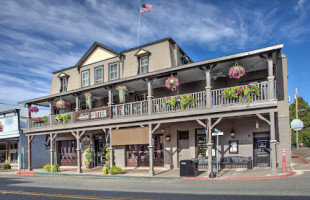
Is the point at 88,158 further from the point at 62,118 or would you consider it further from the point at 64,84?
the point at 64,84

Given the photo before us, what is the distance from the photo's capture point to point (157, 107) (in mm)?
16188

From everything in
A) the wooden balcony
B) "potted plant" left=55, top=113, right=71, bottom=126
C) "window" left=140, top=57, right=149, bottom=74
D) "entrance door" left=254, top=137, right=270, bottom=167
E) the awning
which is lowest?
"entrance door" left=254, top=137, right=270, bottom=167

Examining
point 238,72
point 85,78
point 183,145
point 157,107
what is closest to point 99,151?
point 85,78

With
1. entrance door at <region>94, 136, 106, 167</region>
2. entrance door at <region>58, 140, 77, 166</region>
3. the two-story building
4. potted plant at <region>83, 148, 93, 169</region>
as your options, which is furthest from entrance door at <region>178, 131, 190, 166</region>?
entrance door at <region>58, 140, 77, 166</region>

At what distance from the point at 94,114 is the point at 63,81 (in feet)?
26.1

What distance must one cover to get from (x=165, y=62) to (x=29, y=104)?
1300 cm

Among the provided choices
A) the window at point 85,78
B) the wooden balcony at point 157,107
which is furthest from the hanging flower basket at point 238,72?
the window at point 85,78

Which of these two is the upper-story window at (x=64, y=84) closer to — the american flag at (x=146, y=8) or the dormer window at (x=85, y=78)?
the dormer window at (x=85, y=78)

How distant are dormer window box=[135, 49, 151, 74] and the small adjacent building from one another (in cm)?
1345

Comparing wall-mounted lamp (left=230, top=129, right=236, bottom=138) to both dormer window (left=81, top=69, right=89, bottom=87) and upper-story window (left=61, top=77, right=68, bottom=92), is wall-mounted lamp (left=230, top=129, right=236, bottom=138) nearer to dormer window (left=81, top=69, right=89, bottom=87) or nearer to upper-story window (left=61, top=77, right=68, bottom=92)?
dormer window (left=81, top=69, right=89, bottom=87)

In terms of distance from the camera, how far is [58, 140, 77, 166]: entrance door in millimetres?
24875

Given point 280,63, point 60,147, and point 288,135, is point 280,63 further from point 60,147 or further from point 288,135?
point 60,147

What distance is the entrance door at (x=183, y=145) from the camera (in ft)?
59.1

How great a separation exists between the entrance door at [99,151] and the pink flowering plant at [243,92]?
1255 centimetres
